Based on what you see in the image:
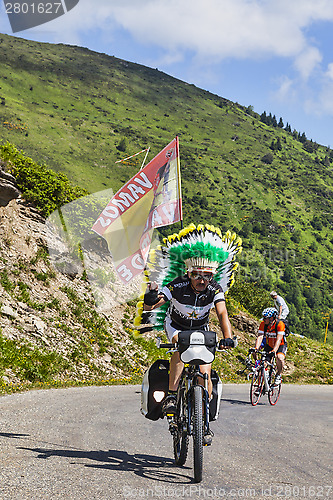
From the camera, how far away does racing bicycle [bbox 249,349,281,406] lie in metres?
12.0

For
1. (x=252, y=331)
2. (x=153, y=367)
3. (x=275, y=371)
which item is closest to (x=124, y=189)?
(x=275, y=371)

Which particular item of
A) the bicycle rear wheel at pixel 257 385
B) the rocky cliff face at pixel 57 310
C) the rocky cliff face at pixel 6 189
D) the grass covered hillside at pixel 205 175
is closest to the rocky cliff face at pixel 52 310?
the rocky cliff face at pixel 57 310

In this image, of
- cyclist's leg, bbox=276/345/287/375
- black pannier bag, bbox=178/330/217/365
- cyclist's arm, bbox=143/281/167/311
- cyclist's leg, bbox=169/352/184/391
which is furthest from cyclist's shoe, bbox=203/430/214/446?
cyclist's leg, bbox=276/345/287/375

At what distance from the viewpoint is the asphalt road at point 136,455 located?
435 cm

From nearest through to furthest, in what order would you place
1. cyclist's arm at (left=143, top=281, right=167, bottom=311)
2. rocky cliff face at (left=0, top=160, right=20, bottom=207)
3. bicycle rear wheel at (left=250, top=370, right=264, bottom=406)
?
1. cyclist's arm at (left=143, top=281, right=167, bottom=311)
2. bicycle rear wheel at (left=250, top=370, right=264, bottom=406)
3. rocky cliff face at (left=0, top=160, right=20, bottom=207)

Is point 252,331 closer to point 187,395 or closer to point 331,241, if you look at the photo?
point 187,395

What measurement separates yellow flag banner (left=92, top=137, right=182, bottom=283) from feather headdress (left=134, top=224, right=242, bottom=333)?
25.8 ft

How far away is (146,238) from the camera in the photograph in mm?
14508

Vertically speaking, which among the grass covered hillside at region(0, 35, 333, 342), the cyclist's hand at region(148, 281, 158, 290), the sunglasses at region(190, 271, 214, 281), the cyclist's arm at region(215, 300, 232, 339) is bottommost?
the cyclist's arm at region(215, 300, 232, 339)

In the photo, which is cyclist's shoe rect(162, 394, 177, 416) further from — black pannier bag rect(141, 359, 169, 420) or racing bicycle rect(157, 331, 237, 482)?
black pannier bag rect(141, 359, 169, 420)

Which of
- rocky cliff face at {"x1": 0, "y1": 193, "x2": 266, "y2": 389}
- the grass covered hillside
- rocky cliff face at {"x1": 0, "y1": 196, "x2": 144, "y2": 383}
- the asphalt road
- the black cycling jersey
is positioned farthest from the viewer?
the grass covered hillside

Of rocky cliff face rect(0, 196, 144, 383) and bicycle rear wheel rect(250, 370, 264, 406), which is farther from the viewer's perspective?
rocky cliff face rect(0, 196, 144, 383)

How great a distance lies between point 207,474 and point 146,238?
9.87m

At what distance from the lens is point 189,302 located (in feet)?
18.9
